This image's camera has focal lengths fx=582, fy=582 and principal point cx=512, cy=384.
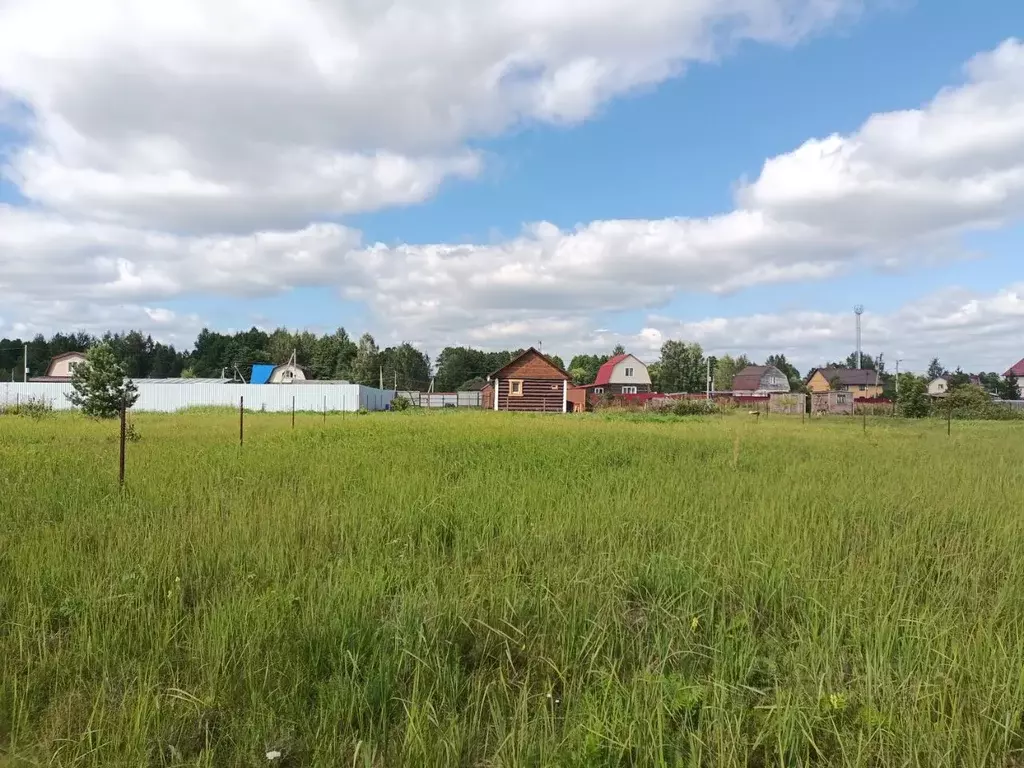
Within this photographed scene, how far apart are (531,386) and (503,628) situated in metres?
33.6

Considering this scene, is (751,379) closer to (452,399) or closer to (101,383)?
(452,399)

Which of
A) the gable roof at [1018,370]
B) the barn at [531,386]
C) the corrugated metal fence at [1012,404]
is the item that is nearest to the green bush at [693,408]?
the barn at [531,386]

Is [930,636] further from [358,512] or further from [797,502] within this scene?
[358,512]

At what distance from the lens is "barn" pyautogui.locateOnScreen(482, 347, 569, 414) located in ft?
121

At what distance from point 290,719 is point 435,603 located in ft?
3.34

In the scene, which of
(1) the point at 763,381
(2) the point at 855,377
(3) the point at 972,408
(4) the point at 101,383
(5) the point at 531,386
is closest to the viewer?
(4) the point at 101,383

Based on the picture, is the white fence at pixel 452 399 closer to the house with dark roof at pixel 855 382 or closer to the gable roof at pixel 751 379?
the gable roof at pixel 751 379

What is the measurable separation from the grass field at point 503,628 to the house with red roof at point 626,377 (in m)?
57.3

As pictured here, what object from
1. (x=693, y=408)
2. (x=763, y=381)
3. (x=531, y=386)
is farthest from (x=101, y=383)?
(x=763, y=381)

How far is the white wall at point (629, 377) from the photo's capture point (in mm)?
63781

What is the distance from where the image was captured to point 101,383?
23.3 metres

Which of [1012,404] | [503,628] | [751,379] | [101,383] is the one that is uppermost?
[751,379]

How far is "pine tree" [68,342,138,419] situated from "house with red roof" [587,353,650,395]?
153 ft

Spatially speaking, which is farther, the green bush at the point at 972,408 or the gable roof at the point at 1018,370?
the gable roof at the point at 1018,370
